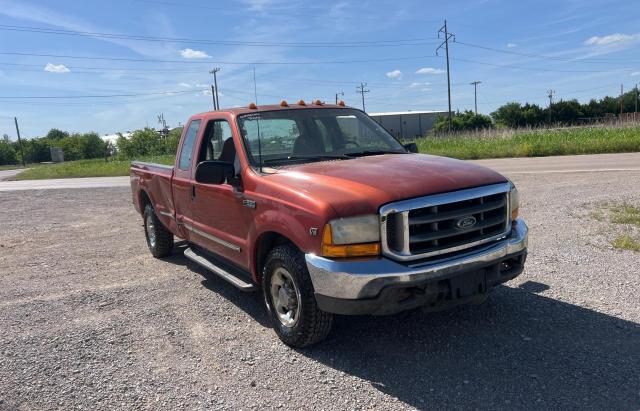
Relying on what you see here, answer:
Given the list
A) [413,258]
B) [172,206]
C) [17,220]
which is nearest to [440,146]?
[17,220]

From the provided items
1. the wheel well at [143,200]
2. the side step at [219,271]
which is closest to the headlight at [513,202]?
the side step at [219,271]

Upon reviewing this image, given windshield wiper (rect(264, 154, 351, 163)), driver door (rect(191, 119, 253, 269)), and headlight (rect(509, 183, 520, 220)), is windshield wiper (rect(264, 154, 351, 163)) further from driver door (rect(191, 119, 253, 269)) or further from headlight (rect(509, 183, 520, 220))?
headlight (rect(509, 183, 520, 220))

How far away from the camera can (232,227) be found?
15.1ft

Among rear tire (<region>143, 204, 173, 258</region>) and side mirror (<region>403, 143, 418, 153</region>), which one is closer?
side mirror (<region>403, 143, 418, 153</region>)

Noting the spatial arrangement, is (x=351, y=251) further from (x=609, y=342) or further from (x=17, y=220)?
(x=17, y=220)

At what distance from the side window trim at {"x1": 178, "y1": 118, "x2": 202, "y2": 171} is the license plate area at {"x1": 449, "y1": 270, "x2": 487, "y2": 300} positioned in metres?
3.31

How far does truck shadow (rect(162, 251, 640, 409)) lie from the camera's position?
3.10 meters

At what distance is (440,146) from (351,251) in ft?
92.4

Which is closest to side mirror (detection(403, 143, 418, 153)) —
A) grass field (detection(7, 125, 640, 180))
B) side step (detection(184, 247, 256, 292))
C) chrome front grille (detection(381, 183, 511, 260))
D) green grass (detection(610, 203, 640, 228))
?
chrome front grille (detection(381, 183, 511, 260))

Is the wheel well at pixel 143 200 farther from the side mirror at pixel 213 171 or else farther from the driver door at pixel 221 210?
the side mirror at pixel 213 171

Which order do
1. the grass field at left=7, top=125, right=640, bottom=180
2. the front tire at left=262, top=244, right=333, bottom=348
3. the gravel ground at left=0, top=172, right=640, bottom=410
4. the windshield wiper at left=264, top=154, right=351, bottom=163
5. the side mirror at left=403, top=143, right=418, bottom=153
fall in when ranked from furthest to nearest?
1. the grass field at left=7, top=125, right=640, bottom=180
2. the side mirror at left=403, top=143, right=418, bottom=153
3. the windshield wiper at left=264, top=154, right=351, bottom=163
4. the front tire at left=262, top=244, right=333, bottom=348
5. the gravel ground at left=0, top=172, right=640, bottom=410

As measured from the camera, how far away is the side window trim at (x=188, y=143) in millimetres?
5609

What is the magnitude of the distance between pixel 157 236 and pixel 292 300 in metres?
3.73

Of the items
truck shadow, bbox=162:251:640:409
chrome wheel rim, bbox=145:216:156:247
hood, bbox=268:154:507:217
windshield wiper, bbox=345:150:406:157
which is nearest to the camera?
truck shadow, bbox=162:251:640:409
